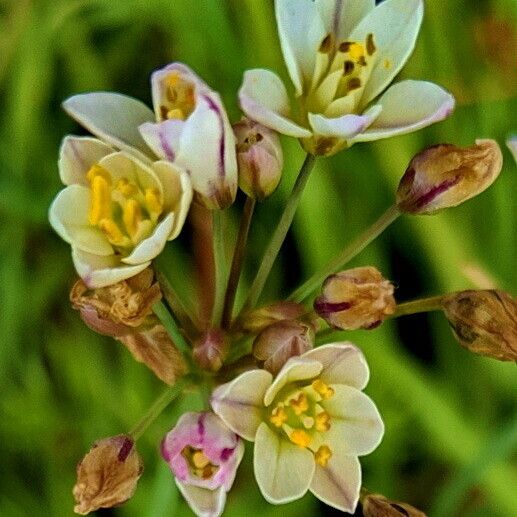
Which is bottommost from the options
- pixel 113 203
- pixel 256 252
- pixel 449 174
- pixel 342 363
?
pixel 256 252

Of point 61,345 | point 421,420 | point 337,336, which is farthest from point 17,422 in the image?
point 421,420

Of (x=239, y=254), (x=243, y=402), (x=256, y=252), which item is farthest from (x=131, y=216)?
(x=256, y=252)

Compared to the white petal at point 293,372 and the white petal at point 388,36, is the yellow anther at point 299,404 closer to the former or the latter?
the white petal at point 293,372

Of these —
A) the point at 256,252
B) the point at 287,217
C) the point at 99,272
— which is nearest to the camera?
the point at 99,272

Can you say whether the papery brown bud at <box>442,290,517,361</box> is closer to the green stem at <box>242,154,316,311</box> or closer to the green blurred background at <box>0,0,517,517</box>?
the green stem at <box>242,154,316,311</box>

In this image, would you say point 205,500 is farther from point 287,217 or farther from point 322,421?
point 287,217

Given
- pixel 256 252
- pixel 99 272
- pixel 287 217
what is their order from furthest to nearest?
1. pixel 256 252
2. pixel 287 217
3. pixel 99 272

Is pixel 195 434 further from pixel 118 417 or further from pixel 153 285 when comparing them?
pixel 118 417
